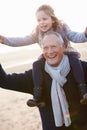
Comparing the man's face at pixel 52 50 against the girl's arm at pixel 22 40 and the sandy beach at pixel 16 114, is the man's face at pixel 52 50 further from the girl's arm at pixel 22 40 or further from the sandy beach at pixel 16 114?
the sandy beach at pixel 16 114

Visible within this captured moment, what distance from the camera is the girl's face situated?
15.2 feet

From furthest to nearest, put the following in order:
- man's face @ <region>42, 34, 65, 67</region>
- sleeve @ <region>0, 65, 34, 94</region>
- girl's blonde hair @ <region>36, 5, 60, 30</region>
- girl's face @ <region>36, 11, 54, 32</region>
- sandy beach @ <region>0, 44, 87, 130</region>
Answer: sandy beach @ <region>0, 44, 87, 130</region>
girl's blonde hair @ <region>36, 5, 60, 30</region>
girl's face @ <region>36, 11, 54, 32</region>
sleeve @ <region>0, 65, 34, 94</region>
man's face @ <region>42, 34, 65, 67</region>

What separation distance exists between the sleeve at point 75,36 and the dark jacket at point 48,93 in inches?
14.9

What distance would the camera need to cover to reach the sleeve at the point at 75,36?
450 cm

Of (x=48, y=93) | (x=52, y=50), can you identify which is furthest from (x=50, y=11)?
(x=48, y=93)

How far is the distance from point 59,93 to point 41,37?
93cm

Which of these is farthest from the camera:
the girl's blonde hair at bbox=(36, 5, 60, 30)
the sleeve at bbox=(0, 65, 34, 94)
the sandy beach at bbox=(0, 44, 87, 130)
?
the sandy beach at bbox=(0, 44, 87, 130)

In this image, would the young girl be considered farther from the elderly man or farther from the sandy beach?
the sandy beach

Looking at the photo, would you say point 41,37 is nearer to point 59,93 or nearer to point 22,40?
point 22,40

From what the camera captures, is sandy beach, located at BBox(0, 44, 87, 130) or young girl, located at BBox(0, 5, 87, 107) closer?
young girl, located at BBox(0, 5, 87, 107)

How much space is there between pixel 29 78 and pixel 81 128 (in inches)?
31.8

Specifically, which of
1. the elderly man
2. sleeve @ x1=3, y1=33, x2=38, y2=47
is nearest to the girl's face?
sleeve @ x1=3, y1=33, x2=38, y2=47

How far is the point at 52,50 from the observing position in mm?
3883

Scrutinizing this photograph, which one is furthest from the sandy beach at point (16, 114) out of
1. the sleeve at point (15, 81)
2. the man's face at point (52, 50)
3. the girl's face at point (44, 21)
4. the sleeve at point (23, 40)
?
the man's face at point (52, 50)
